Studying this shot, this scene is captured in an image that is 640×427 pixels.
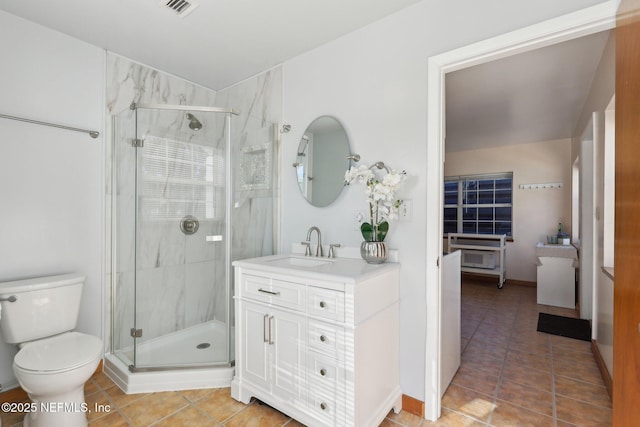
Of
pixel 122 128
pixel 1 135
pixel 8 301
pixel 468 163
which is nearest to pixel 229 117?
pixel 122 128

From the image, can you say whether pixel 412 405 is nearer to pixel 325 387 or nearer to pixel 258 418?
pixel 325 387

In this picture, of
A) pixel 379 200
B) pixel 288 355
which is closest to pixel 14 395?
pixel 288 355

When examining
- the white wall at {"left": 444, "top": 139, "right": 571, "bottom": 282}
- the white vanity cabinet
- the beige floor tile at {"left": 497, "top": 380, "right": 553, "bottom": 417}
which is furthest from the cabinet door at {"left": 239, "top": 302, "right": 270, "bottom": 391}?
the white wall at {"left": 444, "top": 139, "right": 571, "bottom": 282}

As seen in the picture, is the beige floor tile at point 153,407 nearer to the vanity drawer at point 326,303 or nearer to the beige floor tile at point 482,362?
the vanity drawer at point 326,303

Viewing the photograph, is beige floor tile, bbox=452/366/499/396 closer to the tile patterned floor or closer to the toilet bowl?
the tile patterned floor

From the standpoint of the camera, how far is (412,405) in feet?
6.05

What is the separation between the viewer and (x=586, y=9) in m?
1.37

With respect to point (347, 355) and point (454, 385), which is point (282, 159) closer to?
point (347, 355)

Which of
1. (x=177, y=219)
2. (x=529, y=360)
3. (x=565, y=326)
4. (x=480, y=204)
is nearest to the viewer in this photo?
(x=177, y=219)

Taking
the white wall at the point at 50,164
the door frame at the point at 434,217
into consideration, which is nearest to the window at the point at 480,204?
the door frame at the point at 434,217

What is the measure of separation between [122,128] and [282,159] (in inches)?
49.5

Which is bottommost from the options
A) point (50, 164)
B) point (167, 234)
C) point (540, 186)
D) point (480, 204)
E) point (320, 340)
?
point (320, 340)

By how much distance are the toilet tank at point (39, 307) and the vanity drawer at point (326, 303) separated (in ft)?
5.31

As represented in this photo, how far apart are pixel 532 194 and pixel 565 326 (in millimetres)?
2654
